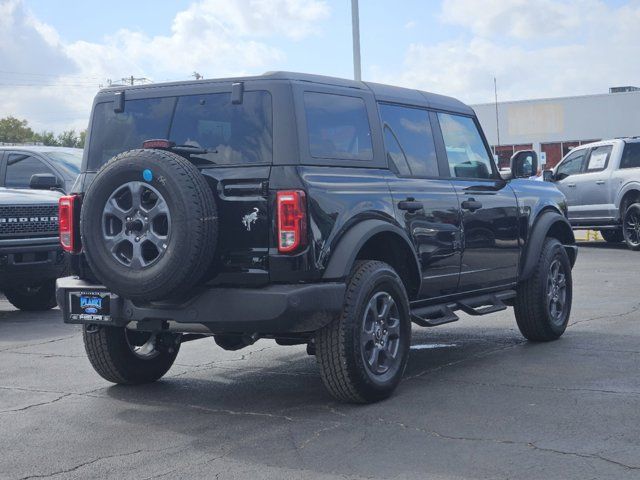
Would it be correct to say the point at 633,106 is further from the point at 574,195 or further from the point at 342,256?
the point at 342,256

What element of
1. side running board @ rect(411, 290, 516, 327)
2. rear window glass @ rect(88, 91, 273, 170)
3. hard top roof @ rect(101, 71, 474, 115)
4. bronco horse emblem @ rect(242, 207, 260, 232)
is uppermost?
hard top roof @ rect(101, 71, 474, 115)

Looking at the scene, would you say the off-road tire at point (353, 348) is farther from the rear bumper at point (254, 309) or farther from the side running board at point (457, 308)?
the side running board at point (457, 308)

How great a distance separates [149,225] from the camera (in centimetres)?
577

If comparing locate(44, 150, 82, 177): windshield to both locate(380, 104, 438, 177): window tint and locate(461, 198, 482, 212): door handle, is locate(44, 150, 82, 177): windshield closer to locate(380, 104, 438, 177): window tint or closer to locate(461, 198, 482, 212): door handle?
locate(380, 104, 438, 177): window tint

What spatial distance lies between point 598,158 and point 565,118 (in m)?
36.0

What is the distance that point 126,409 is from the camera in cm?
636

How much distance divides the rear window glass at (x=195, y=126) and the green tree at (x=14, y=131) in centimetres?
8456

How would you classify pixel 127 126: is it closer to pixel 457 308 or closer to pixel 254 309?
pixel 254 309

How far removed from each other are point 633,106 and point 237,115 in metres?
49.3

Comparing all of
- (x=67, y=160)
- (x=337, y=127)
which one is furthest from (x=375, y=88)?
(x=67, y=160)

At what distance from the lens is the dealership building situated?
172ft

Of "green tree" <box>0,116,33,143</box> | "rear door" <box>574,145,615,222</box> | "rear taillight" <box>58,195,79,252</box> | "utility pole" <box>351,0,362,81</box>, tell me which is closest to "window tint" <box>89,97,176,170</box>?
"rear taillight" <box>58,195,79,252</box>

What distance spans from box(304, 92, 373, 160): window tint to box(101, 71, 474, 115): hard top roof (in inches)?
4.5

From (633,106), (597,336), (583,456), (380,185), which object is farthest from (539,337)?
(633,106)
